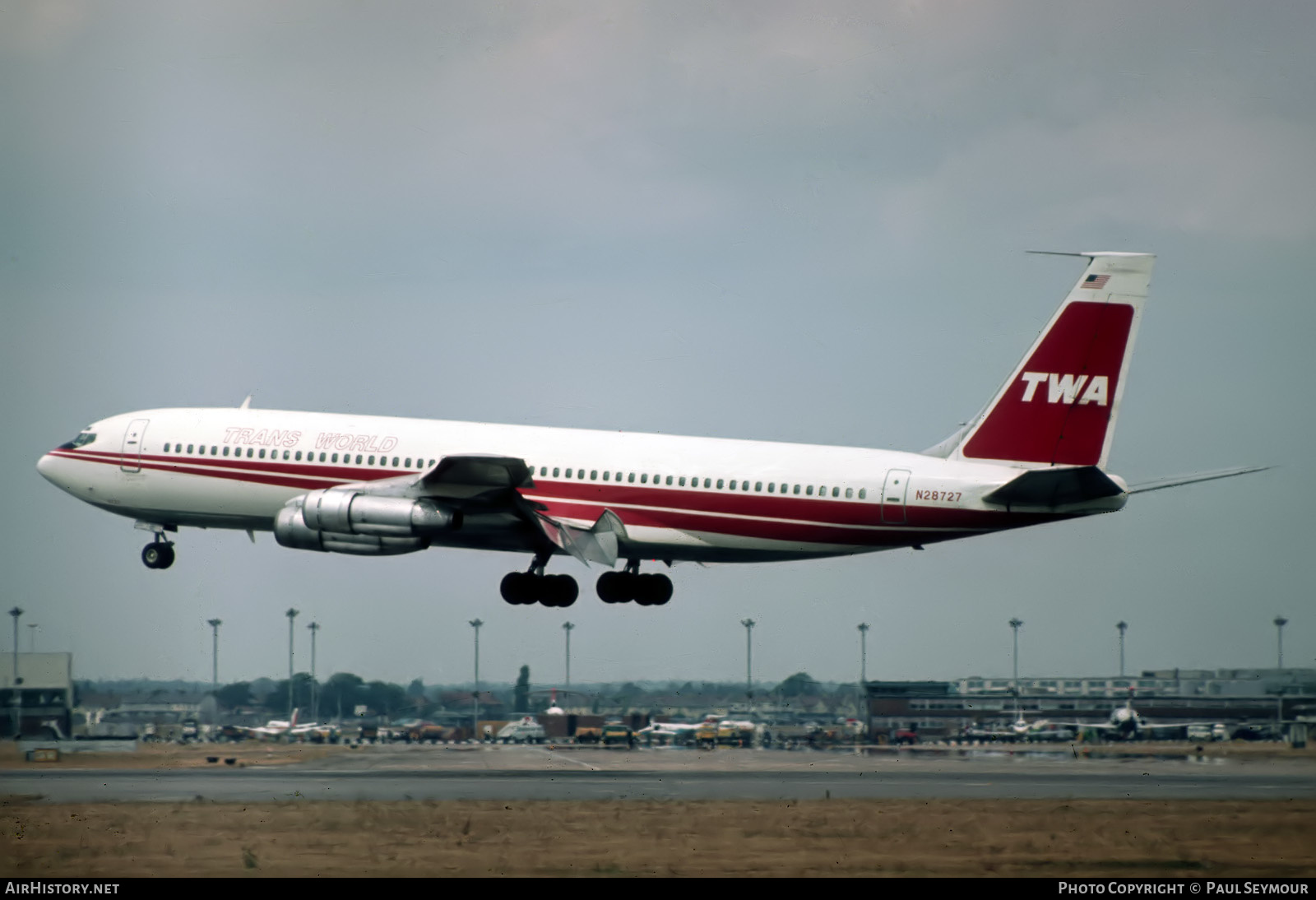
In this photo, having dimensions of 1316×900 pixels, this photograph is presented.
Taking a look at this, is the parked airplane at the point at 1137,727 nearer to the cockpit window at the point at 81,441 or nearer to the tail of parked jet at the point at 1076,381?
the tail of parked jet at the point at 1076,381

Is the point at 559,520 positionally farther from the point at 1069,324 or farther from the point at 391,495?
the point at 1069,324

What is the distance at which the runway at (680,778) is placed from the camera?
48.8 metres

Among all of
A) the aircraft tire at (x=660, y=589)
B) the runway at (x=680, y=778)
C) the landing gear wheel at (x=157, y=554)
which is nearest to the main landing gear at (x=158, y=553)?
the landing gear wheel at (x=157, y=554)

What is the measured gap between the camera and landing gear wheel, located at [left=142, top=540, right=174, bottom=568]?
6241 cm

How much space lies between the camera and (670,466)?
180 feet

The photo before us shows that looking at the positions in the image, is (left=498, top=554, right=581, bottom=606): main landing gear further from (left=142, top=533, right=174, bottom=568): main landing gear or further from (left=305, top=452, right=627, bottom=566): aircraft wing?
(left=142, top=533, right=174, bottom=568): main landing gear

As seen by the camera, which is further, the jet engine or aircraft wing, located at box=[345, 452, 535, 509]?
the jet engine

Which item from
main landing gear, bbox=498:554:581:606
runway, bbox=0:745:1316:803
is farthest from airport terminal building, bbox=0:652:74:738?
main landing gear, bbox=498:554:581:606

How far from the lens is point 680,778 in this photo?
53.3 meters

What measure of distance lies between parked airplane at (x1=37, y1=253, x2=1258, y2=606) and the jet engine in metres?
0.06

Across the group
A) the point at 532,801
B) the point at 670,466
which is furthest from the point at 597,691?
the point at 532,801

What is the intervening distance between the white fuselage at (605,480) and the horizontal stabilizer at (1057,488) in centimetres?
50

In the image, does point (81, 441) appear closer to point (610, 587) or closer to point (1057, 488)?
point (610, 587)
